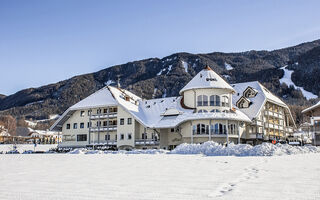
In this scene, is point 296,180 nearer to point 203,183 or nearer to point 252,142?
point 203,183

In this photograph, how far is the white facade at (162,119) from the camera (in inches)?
1705

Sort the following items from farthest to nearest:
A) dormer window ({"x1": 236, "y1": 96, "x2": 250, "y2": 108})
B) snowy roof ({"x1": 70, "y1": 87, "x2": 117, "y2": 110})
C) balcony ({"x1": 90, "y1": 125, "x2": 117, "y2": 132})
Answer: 1. snowy roof ({"x1": 70, "y1": 87, "x2": 117, "y2": 110})
2. balcony ({"x1": 90, "y1": 125, "x2": 117, "y2": 132})
3. dormer window ({"x1": 236, "y1": 96, "x2": 250, "y2": 108})

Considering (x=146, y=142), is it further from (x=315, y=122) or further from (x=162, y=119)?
(x=315, y=122)

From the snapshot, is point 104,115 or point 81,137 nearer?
point 104,115

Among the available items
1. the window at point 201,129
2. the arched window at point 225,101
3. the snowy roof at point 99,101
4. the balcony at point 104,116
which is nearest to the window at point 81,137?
the balcony at point 104,116

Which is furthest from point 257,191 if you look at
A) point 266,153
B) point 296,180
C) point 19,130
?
point 19,130

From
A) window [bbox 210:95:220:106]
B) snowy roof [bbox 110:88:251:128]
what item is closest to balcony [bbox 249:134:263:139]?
snowy roof [bbox 110:88:251:128]

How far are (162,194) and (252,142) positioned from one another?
44683mm

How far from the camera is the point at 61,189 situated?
752cm

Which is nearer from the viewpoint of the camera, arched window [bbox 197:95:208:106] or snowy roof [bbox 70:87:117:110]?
arched window [bbox 197:95:208:106]

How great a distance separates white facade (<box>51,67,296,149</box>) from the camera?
142 feet

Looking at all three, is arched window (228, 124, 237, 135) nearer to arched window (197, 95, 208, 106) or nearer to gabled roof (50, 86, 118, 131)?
arched window (197, 95, 208, 106)

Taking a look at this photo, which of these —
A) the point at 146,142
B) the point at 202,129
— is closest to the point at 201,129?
the point at 202,129

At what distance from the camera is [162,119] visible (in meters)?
47.7
